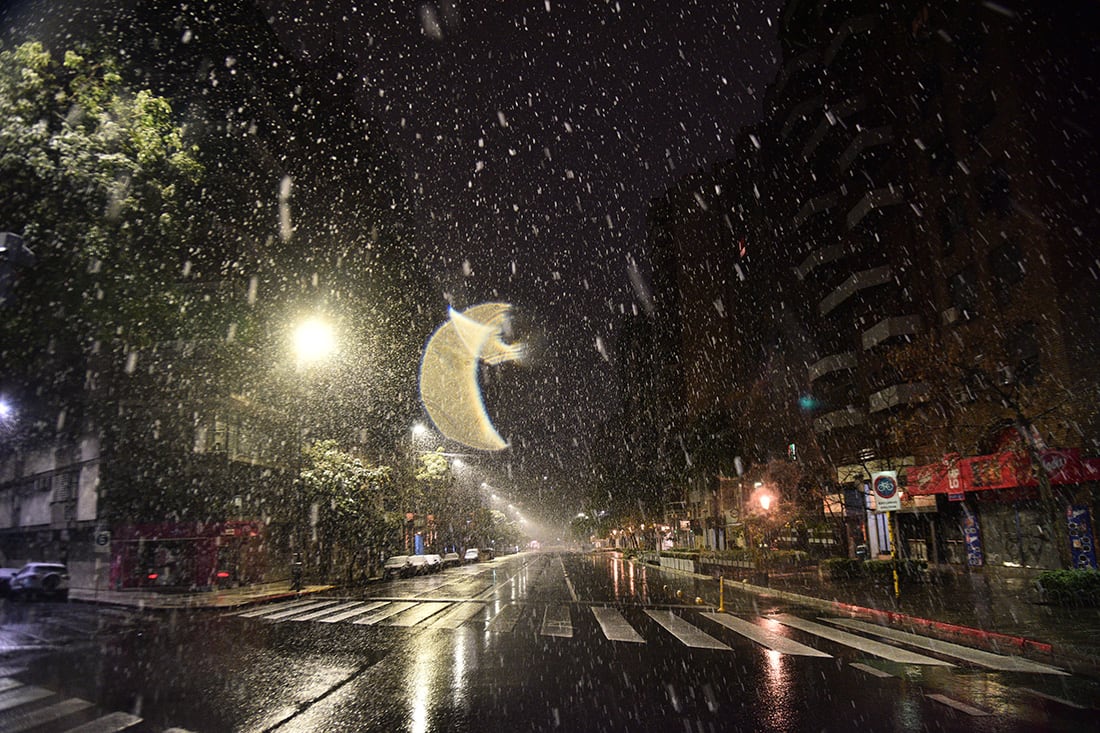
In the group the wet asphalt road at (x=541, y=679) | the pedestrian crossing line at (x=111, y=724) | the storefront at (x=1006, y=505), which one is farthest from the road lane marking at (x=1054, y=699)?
the storefront at (x=1006, y=505)

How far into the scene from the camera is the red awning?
925 inches

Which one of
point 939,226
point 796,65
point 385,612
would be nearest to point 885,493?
point 385,612

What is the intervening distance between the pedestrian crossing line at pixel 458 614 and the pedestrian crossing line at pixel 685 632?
4768mm

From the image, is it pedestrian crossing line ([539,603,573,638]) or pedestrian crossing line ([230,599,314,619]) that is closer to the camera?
pedestrian crossing line ([539,603,573,638])

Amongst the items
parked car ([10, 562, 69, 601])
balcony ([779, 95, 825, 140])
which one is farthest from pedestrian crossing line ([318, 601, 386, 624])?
balcony ([779, 95, 825, 140])

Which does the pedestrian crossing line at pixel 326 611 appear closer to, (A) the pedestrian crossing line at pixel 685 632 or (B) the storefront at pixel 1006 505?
(A) the pedestrian crossing line at pixel 685 632

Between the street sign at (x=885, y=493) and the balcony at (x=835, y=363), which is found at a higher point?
the balcony at (x=835, y=363)

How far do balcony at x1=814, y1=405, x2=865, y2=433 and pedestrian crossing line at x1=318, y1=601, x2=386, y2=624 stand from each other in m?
38.7

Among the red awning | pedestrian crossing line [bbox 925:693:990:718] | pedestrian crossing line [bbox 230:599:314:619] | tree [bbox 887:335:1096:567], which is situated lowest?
pedestrian crossing line [bbox 230:599:314:619]

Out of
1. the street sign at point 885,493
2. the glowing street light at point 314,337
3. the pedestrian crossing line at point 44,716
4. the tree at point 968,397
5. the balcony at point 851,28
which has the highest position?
the balcony at point 851,28

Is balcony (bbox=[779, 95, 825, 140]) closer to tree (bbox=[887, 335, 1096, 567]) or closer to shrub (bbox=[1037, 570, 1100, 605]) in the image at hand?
tree (bbox=[887, 335, 1096, 567])

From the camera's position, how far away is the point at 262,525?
34.7m

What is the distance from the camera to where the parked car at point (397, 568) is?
141 ft

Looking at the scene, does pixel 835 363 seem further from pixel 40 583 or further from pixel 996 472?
pixel 40 583
